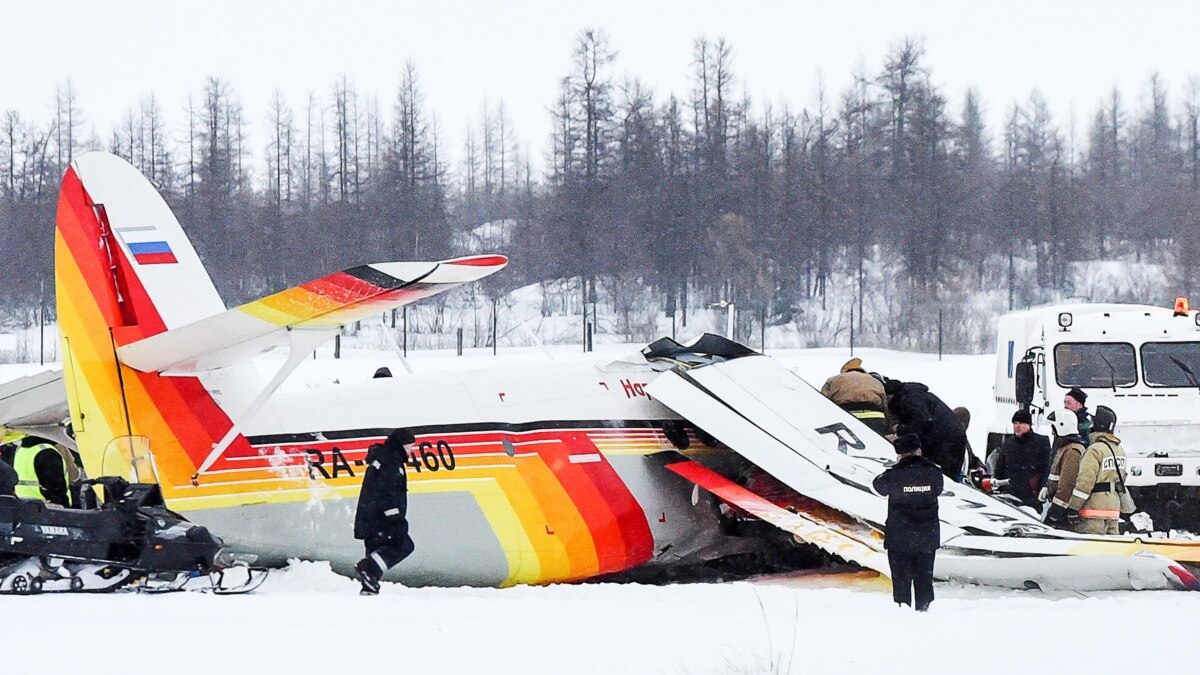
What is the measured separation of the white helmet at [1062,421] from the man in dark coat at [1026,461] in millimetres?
453

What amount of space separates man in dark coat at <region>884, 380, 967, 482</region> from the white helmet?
1898mm

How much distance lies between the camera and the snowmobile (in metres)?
7.59

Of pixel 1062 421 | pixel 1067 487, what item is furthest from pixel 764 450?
pixel 1062 421

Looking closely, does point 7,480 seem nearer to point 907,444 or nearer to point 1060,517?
point 907,444

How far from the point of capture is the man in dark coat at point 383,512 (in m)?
8.25

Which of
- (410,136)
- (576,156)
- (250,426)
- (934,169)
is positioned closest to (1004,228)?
(934,169)

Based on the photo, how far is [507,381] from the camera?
9.65 m

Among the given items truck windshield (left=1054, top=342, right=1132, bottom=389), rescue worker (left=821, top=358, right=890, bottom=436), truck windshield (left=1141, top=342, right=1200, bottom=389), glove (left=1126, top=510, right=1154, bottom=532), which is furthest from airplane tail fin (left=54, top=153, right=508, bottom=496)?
truck windshield (left=1141, top=342, right=1200, bottom=389)

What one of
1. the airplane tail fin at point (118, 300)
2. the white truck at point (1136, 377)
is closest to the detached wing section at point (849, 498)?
the white truck at point (1136, 377)

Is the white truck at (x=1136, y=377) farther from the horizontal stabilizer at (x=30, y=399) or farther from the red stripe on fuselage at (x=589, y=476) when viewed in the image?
the horizontal stabilizer at (x=30, y=399)

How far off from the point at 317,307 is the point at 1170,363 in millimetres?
9887

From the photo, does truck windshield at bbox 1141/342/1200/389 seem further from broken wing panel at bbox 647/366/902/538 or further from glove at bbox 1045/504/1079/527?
broken wing panel at bbox 647/366/902/538

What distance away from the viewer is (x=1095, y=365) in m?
13.1

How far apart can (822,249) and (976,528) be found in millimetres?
34278
